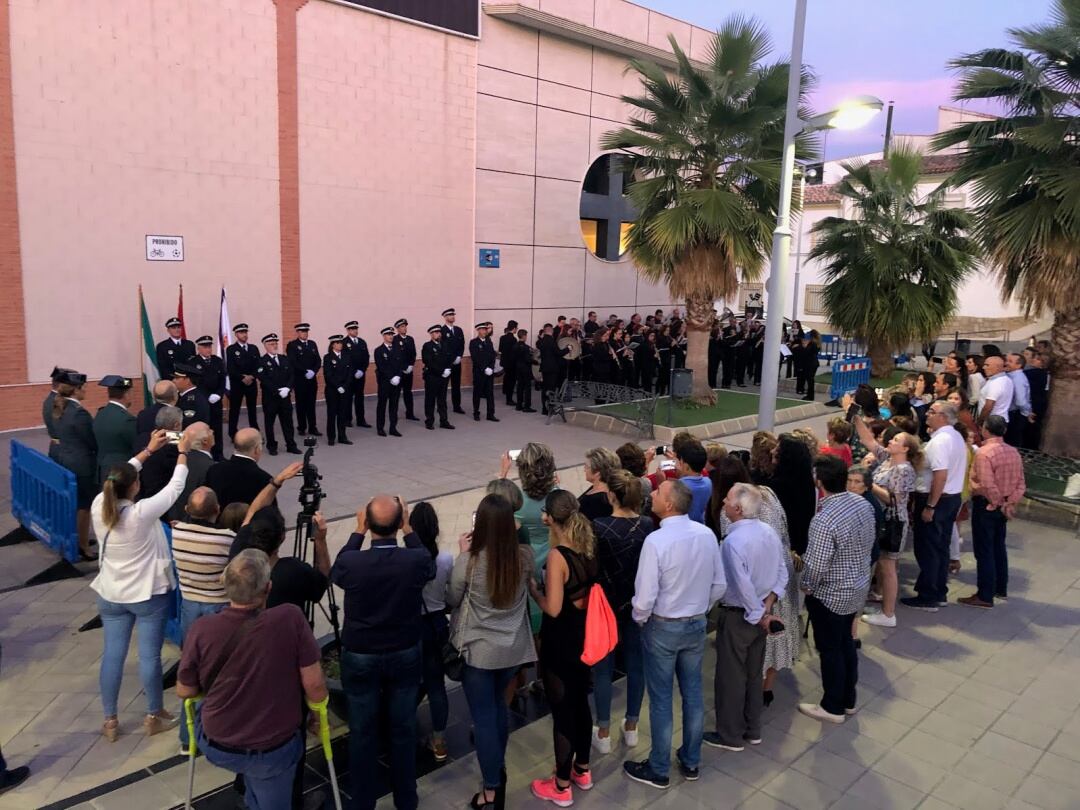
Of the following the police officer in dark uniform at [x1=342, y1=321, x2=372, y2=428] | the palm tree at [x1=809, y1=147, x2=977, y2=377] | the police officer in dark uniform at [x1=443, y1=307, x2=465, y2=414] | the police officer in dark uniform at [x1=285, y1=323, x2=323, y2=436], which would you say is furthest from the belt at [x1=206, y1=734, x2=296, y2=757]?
the palm tree at [x1=809, y1=147, x2=977, y2=377]

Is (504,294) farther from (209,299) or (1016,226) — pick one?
(1016,226)

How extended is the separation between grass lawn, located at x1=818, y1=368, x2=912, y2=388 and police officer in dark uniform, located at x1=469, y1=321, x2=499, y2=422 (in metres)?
8.78

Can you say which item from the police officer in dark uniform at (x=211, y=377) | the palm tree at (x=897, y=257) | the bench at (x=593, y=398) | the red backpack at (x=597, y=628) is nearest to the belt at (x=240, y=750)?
the red backpack at (x=597, y=628)

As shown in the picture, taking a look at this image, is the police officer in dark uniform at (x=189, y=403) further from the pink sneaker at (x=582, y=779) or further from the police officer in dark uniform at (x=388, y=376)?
the pink sneaker at (x=582, y=779)

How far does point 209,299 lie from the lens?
45.2 feet

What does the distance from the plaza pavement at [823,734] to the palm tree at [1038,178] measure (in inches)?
218

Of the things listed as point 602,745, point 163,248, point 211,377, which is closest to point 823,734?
point 602,745

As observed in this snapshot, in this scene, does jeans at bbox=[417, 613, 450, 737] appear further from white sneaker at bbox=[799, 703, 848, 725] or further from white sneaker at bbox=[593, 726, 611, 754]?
white sneaker at bbox=[799, 703, 848, 725]

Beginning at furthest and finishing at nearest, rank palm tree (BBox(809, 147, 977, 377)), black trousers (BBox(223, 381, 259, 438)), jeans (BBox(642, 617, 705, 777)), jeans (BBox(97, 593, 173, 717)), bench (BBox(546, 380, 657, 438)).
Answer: palm tree (BBox(809, 147, 977, 377)) → bench (BBox(546, 380, 657, 438)) → black trousers (BBox(223, 381, 259, 438)) → jeans (BBox(97, 593, 173, 717)) → jeans (BBox(642, 617, 705, 777))

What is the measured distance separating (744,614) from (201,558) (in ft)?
10.3

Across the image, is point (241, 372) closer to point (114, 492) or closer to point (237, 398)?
point (237, 398)

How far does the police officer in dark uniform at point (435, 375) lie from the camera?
13867 mm

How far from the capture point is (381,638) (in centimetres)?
396

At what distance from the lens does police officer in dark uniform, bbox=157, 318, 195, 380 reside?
12.0 meters
